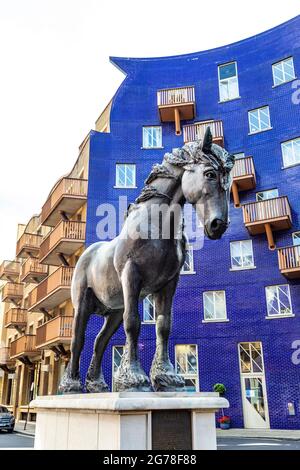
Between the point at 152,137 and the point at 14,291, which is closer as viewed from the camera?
the point at 152,137

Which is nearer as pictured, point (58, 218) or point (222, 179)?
point (222, 179)

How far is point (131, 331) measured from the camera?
3805 mm

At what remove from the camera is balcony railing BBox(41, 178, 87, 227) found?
24.2m

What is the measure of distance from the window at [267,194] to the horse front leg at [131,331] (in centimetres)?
1980

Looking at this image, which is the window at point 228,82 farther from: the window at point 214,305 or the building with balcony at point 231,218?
the window at point 214,305

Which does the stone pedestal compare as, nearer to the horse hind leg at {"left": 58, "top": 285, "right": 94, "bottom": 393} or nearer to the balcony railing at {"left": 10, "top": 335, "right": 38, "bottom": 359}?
the horse hind leg at {"left": 58, "top": 285, "right": 94, "bottom": 393}

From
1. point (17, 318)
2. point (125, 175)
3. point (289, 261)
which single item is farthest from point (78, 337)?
point (17, 318)

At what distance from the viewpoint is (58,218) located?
2734 centimetres

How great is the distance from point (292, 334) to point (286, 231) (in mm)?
A: 5001

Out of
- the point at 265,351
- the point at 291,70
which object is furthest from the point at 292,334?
the point at 291,70

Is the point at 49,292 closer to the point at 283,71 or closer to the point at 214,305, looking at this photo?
the point at 214,305

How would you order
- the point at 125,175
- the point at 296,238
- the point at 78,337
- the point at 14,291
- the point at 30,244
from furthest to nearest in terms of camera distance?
the point at 14,291
the point at 30,244
the point at 125,175
the point at 296,238
the point at 78,337

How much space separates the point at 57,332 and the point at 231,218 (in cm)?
1071
